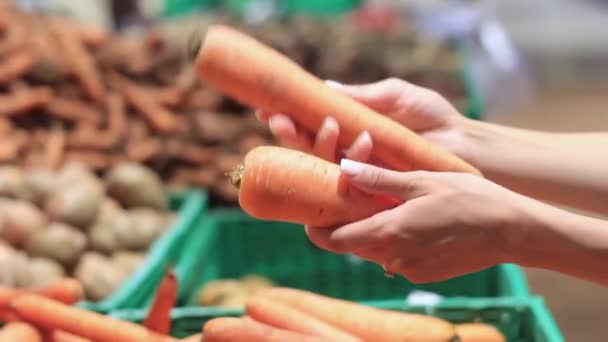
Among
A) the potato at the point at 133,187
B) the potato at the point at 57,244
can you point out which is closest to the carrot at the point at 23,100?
the potato at the point at 133,187

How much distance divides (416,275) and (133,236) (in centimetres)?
102

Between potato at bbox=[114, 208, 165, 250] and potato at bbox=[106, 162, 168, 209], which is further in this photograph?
potato at bbox=[106, 162, 168, 209]

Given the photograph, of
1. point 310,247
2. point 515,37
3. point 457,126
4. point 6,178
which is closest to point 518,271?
point 457,126

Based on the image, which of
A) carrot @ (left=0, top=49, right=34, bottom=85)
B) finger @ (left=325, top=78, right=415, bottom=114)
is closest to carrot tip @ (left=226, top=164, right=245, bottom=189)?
finger @ (left=325, top=78, right=415, bottom=114)

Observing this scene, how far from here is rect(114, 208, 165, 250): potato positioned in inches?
65.6

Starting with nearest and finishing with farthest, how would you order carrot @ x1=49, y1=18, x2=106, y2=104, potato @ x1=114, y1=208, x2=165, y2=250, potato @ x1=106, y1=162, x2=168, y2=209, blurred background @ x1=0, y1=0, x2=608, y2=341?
potato @ x1=114, y1=208, x2=165, y2=250 → potato @ x1=106, y1=162, x2=168, y2=209 → carrot @ x1=49, y1=18, x2=106, y2=104 → blurred background @ x1=0, y1=0, x2=608, y2=341

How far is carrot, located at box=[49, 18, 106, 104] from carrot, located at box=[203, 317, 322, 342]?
1.31 m

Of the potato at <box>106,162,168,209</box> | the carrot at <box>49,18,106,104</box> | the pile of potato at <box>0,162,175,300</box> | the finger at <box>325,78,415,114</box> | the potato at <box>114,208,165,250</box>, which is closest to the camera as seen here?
the finger at <box>325,78,415,114</box>

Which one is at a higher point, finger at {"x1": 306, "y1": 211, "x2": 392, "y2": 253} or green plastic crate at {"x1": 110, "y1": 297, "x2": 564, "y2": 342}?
green plastic crate at {"x1": 110, "y1": 297, "x2": 564, "y2": 342}

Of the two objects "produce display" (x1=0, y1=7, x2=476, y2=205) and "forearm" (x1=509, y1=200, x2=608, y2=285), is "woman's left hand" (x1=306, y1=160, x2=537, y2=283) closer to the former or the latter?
"forearm" (x1=509, y1=200, x2=608, y2=285)

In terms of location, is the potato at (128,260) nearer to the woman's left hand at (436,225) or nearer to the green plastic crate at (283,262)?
the green plastic crate at (283,262)

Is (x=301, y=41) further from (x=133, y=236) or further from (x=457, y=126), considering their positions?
(x=457, y=126)

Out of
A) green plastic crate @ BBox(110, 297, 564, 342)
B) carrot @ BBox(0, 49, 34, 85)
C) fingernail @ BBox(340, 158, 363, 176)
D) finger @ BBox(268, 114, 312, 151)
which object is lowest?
green plastic crate @ BBox(110, 297, 564, 342)

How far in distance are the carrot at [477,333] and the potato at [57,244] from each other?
2.81 feet
